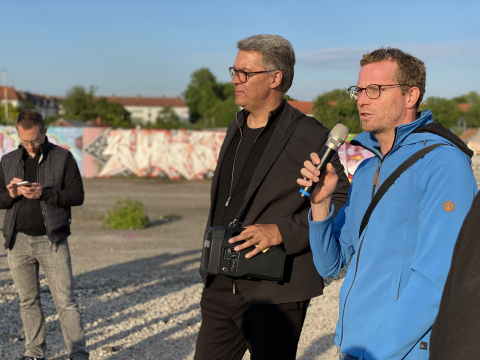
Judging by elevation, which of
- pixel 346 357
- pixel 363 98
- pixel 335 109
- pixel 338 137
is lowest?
pixel 346 357

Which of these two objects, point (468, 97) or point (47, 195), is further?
point (468, 97)

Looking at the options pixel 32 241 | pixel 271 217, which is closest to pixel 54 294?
pixel 32 241

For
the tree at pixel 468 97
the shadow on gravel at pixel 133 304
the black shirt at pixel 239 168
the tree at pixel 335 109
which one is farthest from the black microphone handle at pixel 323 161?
the tree at pixel 468 97

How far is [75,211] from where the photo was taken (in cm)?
1565

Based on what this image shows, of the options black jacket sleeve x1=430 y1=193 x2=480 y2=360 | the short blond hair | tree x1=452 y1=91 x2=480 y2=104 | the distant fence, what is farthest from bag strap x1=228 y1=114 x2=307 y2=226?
tree x1=452 y1=91 x2=480 y2=104

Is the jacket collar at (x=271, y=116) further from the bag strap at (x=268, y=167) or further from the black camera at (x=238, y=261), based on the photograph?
the black camera at (x=238, y=261)

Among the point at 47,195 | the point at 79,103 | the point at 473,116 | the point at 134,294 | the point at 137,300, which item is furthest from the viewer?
the point at 79,103

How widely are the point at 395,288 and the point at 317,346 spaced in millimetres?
3881

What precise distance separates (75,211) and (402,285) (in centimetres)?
1462

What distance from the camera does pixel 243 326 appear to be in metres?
2.97

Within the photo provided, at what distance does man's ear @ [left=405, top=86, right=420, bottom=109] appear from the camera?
7.55ft

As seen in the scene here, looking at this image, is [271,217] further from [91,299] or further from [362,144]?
[91,299]

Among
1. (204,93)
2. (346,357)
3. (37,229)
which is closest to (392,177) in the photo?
(346,357)

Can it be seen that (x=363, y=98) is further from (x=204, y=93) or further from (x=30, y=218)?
(x=204, y=93)
